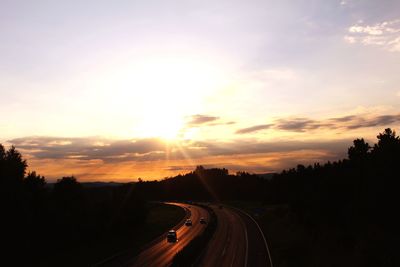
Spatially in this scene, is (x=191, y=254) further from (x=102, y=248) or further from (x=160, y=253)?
(x=102, y=248)

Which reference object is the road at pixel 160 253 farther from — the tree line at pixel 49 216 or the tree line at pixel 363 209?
the tree line at pixel 363 209

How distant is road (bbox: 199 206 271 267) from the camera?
148ft

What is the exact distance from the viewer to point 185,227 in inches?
3455

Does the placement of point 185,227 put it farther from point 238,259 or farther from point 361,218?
point 361,218

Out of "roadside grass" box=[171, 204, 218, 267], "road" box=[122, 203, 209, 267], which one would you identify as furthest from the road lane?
"road" box=[122, 203, 209, 267]

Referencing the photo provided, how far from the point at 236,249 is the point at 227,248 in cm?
153

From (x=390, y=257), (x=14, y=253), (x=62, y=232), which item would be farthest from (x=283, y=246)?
(x=14, y=253)

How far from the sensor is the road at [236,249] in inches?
1781

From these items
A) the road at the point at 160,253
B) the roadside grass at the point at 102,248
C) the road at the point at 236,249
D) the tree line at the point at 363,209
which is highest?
the tree line at the point at 363,209

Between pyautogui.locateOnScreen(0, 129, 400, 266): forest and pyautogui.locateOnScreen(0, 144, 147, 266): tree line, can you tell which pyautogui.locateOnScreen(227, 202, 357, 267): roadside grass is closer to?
pyautogui.locateOnScreen(0, 129, 400, 266): forest

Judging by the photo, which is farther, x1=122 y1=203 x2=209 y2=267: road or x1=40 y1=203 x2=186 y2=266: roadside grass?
x1=40 y1=203 x2=186 y2=266: roadside grass

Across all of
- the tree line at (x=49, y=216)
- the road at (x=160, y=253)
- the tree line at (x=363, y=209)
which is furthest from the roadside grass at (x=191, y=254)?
the tree line at (x=363, y=209)

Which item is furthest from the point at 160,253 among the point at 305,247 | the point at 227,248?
the point at 305,247

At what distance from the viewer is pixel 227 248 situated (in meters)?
Answer: 55.7
